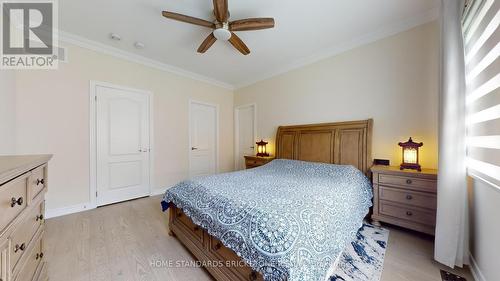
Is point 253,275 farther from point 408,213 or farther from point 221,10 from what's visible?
point 221,10

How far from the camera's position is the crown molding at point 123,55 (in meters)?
2.67

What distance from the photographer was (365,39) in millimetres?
2654

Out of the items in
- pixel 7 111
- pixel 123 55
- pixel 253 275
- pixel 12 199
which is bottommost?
pixel 253 275

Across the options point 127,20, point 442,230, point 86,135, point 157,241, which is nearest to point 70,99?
point 86,135

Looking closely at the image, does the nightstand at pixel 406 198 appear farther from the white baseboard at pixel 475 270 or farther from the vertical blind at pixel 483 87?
the vertical blind at pixel 483 87

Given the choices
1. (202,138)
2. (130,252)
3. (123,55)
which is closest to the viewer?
(130,252)

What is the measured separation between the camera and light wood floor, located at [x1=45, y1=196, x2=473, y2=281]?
1.53 metres

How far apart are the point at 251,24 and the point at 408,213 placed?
2765 millimetres

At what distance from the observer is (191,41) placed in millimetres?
2791

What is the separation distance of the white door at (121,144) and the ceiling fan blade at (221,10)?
227 cm

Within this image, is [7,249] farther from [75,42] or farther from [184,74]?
[184,74]

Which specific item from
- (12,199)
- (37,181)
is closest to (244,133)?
(37,181)

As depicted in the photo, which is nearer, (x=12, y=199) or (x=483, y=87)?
(x=12, y=199)

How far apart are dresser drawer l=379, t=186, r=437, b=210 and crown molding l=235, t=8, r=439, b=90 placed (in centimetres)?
206
